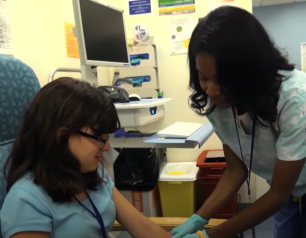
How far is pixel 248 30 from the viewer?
0.78 metres

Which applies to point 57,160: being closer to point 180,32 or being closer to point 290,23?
point 180,32

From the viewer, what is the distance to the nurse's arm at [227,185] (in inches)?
44.7

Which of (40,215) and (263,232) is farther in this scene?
(263,232)

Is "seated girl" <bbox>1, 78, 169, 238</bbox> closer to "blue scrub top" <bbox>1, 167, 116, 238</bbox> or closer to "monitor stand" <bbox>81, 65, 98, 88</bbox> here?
"blue scrub top" <bbox>1, 167, 116, 238</bbox>

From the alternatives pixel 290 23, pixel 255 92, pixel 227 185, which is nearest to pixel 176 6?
pixel 227 185

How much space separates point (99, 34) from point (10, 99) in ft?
3.25

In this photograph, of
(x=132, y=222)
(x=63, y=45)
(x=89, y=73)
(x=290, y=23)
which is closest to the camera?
(x=132, y=222)

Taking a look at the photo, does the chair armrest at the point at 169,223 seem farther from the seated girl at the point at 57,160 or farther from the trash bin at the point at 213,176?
the trash bin at the point at 213,176

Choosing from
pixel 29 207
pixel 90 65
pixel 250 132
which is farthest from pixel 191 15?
pixel 29 207

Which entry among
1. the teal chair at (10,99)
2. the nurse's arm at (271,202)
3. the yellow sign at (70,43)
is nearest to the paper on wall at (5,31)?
the yellow sign at (70,43)

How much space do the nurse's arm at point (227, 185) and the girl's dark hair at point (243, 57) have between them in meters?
0.33

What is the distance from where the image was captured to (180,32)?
255 centimetres

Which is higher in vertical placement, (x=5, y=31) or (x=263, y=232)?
(x=5, y=31)

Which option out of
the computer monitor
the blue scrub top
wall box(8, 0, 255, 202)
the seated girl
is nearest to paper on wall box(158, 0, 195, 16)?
wall box(8, 0, 255, 202)
